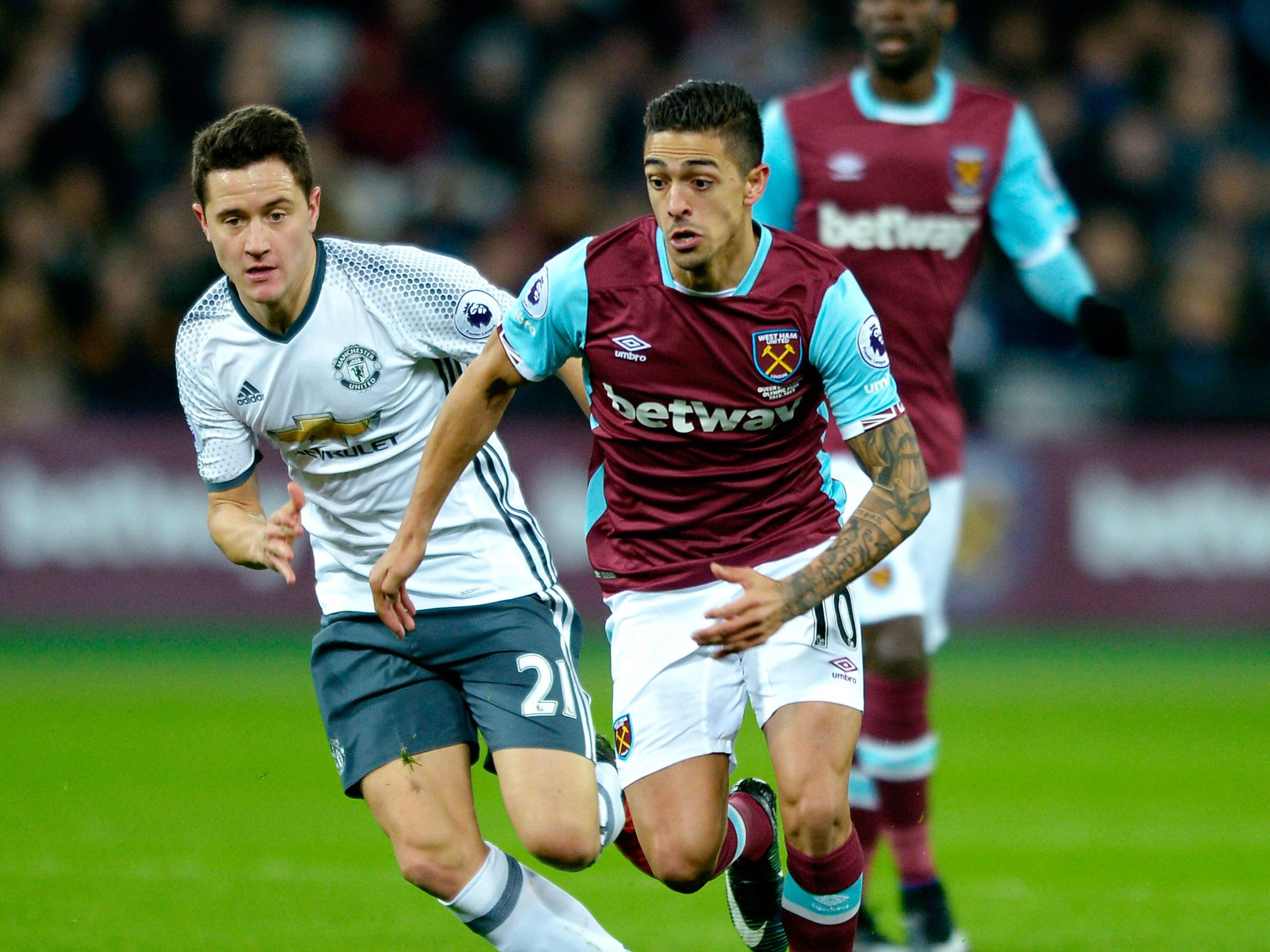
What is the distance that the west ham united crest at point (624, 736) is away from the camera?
4848mm

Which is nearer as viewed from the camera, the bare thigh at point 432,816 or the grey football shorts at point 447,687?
the bare thigh at point 432,816

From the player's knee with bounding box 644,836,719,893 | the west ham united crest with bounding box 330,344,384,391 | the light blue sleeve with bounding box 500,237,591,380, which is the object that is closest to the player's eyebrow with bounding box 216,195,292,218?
the west ham united crest with bounding box 330,344,384,391

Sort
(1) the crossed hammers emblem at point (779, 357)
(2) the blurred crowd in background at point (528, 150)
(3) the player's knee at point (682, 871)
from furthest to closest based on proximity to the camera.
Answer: (2) the blurred crowd in background at point (528, 150)
(3) the player's knee at point (682, 871)
(1) the crossed hammers emblem at point (779, 357)

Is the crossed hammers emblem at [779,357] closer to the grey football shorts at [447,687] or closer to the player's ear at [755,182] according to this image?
the player's ear at [755,182]

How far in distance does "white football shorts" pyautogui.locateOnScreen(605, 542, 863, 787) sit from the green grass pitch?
1.03 metres

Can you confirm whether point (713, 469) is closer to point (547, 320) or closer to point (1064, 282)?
point (547, 320)

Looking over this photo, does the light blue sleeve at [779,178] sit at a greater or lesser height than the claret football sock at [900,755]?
greater

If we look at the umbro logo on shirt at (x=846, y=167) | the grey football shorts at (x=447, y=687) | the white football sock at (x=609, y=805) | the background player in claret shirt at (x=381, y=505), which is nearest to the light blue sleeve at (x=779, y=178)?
the umbro logo on shirt at (x=846, y=167)

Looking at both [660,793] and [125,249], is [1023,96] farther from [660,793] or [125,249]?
[660,793]

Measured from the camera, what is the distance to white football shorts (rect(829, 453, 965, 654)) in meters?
5.68

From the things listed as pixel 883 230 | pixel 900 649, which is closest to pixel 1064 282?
pixel 883 230

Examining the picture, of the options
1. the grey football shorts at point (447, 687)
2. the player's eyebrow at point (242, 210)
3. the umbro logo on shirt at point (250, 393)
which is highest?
the player's eyebrow at point (242, 210)

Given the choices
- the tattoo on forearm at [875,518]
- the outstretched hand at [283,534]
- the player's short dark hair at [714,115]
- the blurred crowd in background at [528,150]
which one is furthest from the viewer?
the blurred crowd in background at [528,150]

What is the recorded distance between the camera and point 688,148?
4445 millimetres
